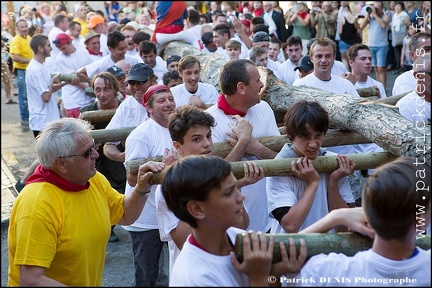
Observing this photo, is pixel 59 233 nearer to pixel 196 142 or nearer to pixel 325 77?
pixel 196 142

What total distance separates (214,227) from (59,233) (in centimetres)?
115

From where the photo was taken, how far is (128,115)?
6.62 metres

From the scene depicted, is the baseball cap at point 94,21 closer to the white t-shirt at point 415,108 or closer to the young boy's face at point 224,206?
the white t-shirt at point 415,108

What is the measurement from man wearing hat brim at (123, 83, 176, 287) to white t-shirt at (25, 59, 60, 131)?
15.6ft

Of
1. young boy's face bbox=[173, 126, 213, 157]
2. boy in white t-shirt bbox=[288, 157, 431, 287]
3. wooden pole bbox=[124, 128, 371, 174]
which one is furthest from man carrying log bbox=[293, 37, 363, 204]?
boy in white t-shirt bbox=[288, 157, 431, 287]

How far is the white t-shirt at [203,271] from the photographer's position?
261cm

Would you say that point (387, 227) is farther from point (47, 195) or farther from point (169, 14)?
point (169, 14)

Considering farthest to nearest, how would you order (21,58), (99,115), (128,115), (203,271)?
(21,58), (99,115), (128,115), (203,271)

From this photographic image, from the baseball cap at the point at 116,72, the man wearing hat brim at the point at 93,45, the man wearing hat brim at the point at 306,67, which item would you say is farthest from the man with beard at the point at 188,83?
the man wearing hat brim at the point at 93,45

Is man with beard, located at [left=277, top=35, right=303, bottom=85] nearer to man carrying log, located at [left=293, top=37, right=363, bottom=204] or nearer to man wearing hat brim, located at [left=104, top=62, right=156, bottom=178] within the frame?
man carrying log, located at [left=293, top=37, right=363, bottom=204]

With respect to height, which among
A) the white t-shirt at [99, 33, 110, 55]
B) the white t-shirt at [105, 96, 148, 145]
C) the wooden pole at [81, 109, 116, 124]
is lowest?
the white t-shirt at [99, 33, 110, 55]

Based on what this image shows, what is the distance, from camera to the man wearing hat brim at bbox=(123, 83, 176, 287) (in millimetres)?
5117

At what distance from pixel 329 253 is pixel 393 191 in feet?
1.58

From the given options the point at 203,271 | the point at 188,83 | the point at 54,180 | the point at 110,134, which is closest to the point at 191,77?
the point at 188,83
